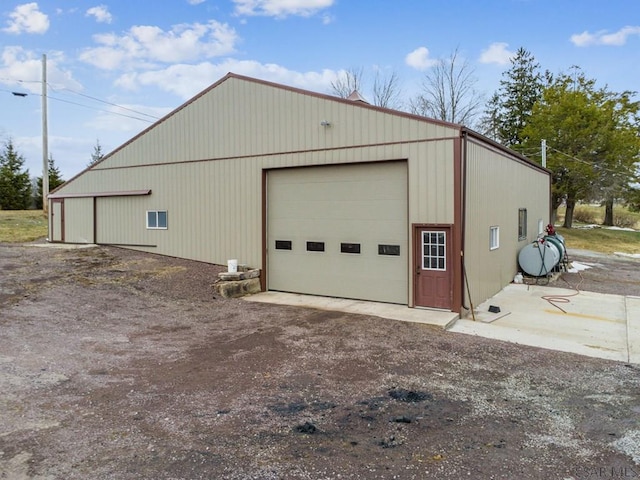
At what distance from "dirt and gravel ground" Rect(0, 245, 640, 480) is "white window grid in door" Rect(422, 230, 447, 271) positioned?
5.52ft

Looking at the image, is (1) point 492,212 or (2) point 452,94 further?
(2) point 452,94

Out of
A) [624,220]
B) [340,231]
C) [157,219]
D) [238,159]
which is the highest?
[238,159]

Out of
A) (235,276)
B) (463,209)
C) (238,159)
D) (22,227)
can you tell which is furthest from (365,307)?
(22,227)

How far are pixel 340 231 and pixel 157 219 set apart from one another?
268 inches

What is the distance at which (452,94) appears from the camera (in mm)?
35500

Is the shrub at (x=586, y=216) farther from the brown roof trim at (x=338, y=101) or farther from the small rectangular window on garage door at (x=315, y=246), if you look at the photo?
the small rectangular window on garage door at (x=315, y=246)

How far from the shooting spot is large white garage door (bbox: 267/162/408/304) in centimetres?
970

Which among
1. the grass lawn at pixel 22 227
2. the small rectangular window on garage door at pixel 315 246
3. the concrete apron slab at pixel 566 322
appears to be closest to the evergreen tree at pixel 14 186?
the grass lawn at pixel 22 227

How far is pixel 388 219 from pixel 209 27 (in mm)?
9514

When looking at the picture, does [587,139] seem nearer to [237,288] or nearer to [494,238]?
[494,238]

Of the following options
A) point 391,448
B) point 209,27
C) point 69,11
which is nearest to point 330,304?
point 391,448

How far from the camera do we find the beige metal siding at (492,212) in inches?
370

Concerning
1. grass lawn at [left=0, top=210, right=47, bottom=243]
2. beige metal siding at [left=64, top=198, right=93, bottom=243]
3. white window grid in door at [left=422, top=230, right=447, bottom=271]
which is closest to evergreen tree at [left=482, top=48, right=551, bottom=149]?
white window grid in door at [left=422, top=230, right=447, bottom=271]

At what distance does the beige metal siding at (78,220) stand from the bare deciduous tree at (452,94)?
28.0m
